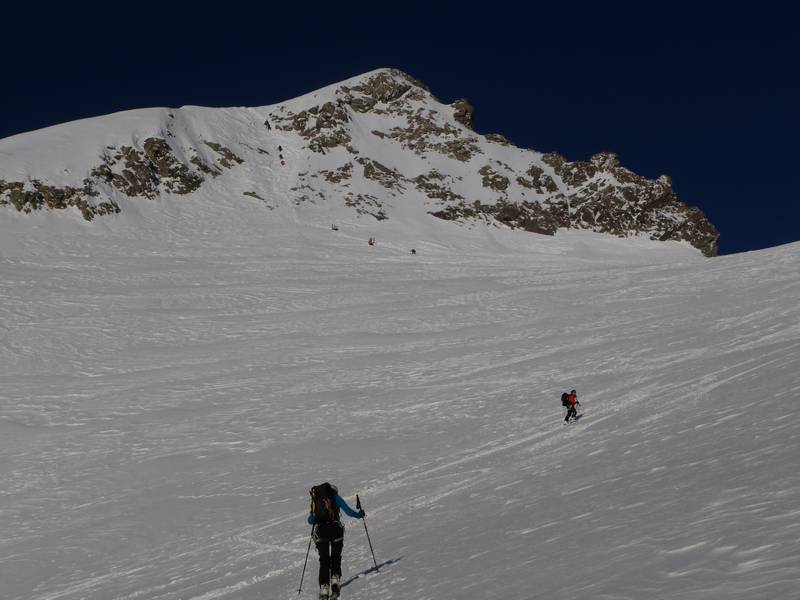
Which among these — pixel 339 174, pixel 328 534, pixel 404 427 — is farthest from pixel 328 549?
pixel 339 174

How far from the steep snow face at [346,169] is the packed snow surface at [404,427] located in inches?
919

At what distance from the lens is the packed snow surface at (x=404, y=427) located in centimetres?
834

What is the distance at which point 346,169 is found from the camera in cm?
9294

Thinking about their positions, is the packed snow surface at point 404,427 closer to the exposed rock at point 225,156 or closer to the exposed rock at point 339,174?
the exposed rock at point 225,156

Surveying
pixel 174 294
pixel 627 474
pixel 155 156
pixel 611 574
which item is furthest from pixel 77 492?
pixel 155 156

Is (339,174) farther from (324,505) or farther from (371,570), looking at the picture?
A: (324,505)

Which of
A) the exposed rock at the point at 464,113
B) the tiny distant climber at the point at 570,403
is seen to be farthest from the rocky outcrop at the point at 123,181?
the tiny distant climber at the point at 570,403

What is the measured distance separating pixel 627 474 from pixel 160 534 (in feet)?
31.6

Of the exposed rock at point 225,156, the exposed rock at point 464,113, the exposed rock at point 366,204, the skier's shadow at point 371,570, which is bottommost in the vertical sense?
Result: the skier's shadow at point 371,570

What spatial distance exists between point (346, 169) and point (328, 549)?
86.5m

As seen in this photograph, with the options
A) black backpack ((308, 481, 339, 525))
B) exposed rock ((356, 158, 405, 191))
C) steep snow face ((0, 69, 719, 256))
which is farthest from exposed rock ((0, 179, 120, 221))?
black backpack ((308, 481, 339, 525))

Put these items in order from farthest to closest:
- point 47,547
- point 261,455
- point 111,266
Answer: point 111,266, point 261,455, point 47,547

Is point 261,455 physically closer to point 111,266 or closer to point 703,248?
point 111,266

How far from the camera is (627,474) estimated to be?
37.7ft
